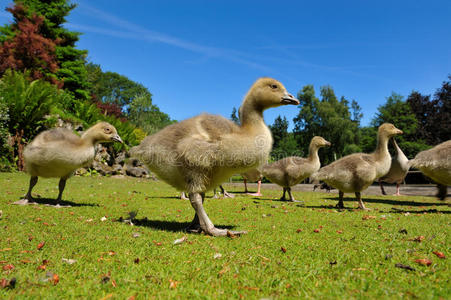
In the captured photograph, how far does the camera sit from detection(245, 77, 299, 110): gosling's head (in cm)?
446

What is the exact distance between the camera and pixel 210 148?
4.05 meters

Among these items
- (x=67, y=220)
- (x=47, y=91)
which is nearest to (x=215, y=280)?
(x=67, y=220)

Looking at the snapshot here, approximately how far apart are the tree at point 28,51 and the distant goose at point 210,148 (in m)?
25.5

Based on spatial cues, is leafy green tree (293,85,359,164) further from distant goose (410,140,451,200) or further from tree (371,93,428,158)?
distant goose (410,140,451,200)

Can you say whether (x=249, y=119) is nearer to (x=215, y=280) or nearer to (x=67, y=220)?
(x=215, y=280)

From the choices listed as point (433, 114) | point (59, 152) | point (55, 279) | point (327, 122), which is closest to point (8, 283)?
point (55, 279)

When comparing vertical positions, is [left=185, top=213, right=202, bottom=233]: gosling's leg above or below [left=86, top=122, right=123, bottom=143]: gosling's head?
below

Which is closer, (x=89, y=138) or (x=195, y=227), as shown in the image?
(x=195, y=227)

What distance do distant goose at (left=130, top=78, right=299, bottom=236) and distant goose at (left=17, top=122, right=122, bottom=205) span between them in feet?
9.41

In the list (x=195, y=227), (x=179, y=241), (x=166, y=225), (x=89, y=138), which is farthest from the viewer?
(x=89, y=138)

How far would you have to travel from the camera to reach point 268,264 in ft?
9.49

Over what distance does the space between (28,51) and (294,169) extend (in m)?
26.2

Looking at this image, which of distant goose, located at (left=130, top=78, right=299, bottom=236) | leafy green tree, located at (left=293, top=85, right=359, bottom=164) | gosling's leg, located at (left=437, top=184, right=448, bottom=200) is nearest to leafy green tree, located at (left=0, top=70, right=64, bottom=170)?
distant goose, located at (left=130, top=78, right=299, bottom=236)

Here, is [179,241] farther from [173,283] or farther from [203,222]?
[173,283]
